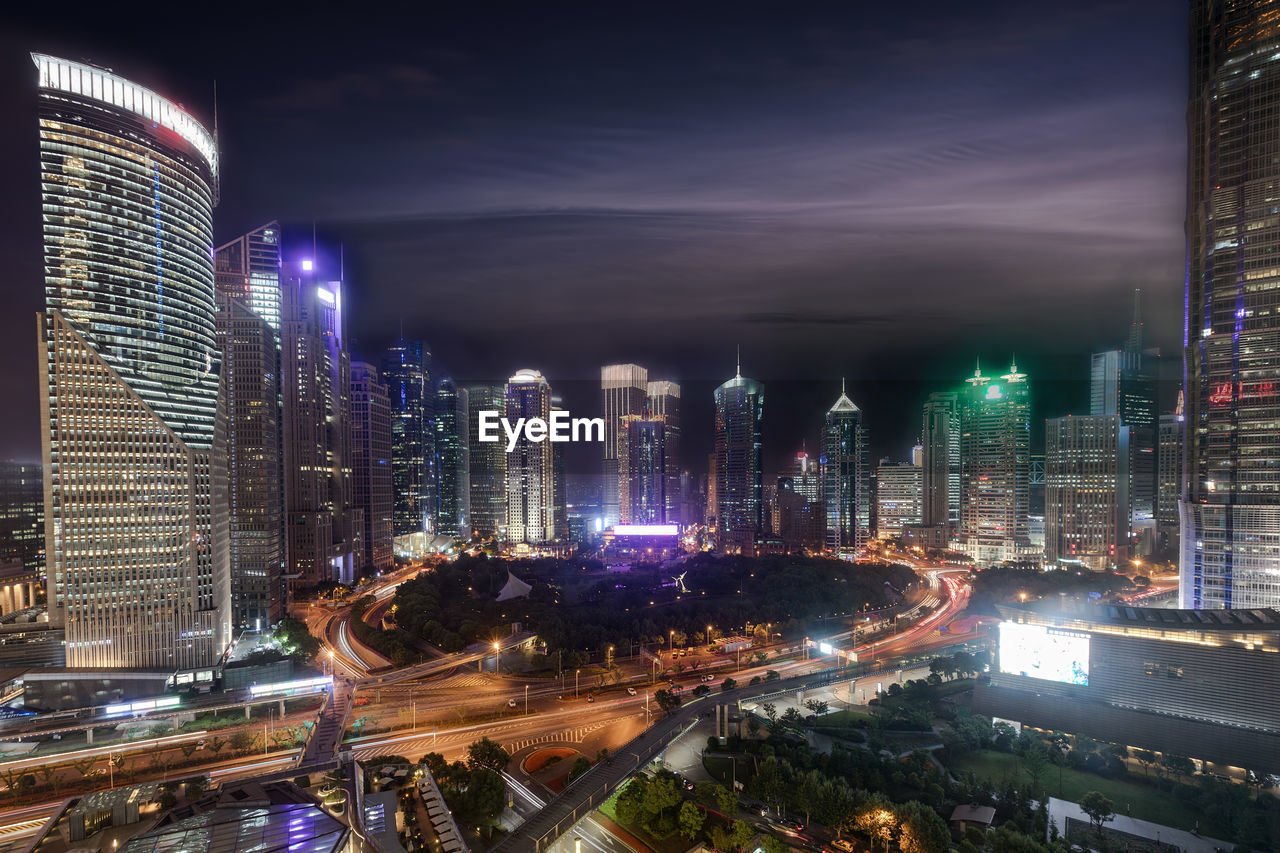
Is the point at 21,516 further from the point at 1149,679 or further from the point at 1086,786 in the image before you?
the point at 1149,679

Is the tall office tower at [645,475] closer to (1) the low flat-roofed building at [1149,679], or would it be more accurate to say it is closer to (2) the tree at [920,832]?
(1) the low flat-roofed building at [1149,679]

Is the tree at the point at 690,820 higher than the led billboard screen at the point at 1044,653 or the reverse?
the reverse

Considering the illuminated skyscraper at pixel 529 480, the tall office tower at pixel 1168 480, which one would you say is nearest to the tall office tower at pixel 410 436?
the illuminated skyscraper at pixel 529 480

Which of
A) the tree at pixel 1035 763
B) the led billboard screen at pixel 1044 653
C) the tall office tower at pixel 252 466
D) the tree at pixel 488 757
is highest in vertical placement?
the tall office tower at pixel 252 466

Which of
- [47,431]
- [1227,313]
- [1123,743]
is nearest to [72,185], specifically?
[47,431]

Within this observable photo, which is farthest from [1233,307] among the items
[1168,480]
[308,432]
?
[308,432]

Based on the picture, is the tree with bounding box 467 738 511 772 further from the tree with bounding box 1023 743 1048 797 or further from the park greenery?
the tree with bounding box 1023 743 1048 797
